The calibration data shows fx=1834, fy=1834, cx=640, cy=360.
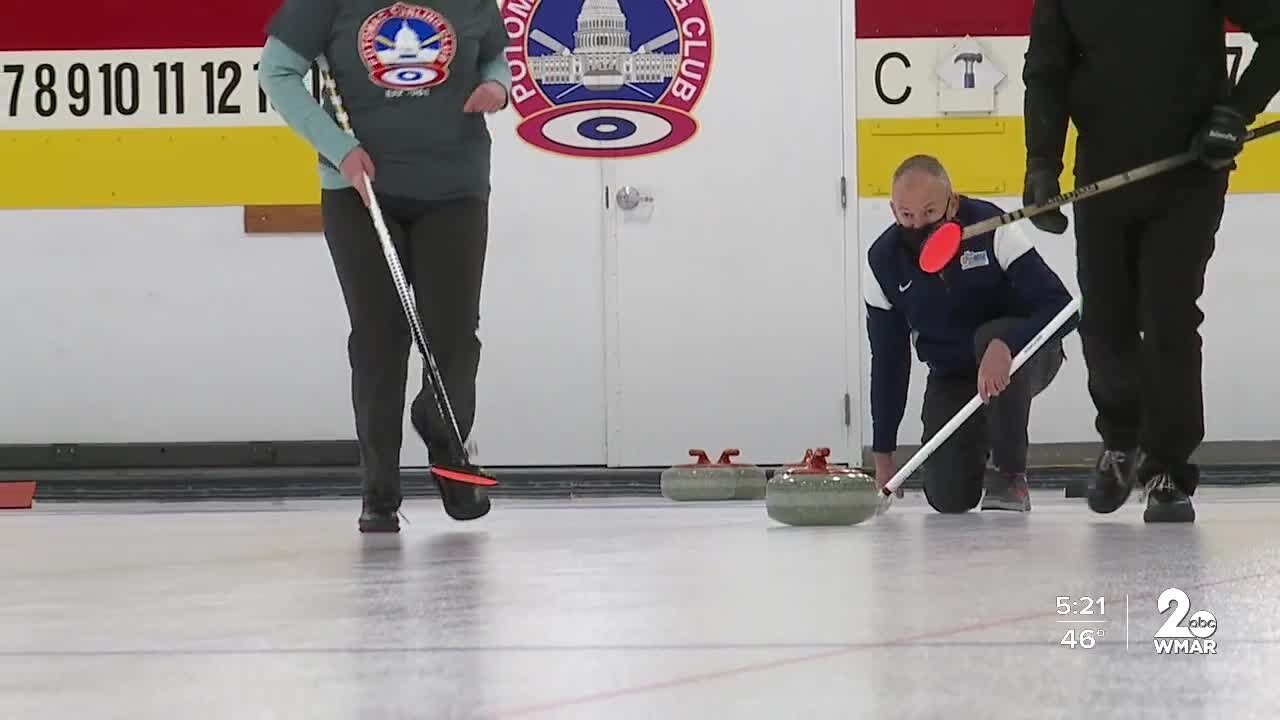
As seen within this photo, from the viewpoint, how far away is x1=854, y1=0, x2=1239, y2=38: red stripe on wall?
6543mm

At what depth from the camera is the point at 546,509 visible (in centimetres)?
496

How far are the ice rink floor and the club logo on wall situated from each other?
11.3 feet

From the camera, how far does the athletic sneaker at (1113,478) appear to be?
3.48 metres

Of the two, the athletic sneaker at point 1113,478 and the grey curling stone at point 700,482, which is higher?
the athletic sneaker at point 1113,478

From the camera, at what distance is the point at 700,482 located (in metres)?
5.20

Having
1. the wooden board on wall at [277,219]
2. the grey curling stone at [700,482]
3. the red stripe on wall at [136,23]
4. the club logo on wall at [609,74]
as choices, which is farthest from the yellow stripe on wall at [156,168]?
the grey curling stone at [700,482]

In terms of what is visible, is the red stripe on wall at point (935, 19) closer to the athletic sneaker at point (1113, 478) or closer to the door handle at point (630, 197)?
the door handle at point (630, 197)

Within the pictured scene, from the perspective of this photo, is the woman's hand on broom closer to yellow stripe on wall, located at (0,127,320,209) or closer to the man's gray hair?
the man's gray hair

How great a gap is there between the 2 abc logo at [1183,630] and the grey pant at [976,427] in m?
2.18

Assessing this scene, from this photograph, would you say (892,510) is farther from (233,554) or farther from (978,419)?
(233,554)

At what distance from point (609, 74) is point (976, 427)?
2837 mm

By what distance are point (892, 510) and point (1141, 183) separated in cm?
131

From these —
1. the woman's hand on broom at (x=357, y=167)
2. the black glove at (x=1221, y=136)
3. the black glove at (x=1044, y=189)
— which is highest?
the black glove at (x=1221, y=136)

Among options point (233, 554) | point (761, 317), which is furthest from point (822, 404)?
point (233, 554)
